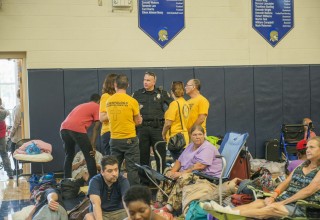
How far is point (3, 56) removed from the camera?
8992mm

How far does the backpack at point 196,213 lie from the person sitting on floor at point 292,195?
0.48m

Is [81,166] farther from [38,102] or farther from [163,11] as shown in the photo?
[163,11]

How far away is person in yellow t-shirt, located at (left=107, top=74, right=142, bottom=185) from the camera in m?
6.05

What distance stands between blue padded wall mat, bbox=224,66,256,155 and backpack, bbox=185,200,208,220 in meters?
4.91

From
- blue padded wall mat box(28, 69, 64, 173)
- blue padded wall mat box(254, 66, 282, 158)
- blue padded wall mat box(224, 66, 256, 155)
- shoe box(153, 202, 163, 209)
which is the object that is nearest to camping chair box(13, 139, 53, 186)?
blue padded wall mat box(28, 69, 64, 173)


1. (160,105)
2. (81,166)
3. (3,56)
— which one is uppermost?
(3,56)

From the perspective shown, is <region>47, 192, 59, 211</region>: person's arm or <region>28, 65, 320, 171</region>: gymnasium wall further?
<region>28, 65, 320, 171</region>: gymnasium wall

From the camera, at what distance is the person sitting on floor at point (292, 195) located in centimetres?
426

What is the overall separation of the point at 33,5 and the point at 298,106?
215 inches

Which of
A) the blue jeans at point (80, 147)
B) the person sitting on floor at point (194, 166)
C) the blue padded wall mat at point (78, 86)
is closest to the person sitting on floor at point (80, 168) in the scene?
the blue jeans at point (80, 147)

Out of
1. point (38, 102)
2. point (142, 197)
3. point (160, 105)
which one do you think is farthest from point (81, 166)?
point (142, 197)

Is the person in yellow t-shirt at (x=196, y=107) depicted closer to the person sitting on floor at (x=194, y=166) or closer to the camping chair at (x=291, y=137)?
the person sitting on floor at (x=194, y=166)

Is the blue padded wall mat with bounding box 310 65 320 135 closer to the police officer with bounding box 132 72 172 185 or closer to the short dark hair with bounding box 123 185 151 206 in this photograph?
the police officer with bounding box 132 72 172 185

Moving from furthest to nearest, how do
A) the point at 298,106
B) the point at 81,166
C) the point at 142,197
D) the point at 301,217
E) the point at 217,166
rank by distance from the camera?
the point at 298,106 < the point at 81,166 < the point at 217,166 < the point at 301,217 < the point at 142,197
